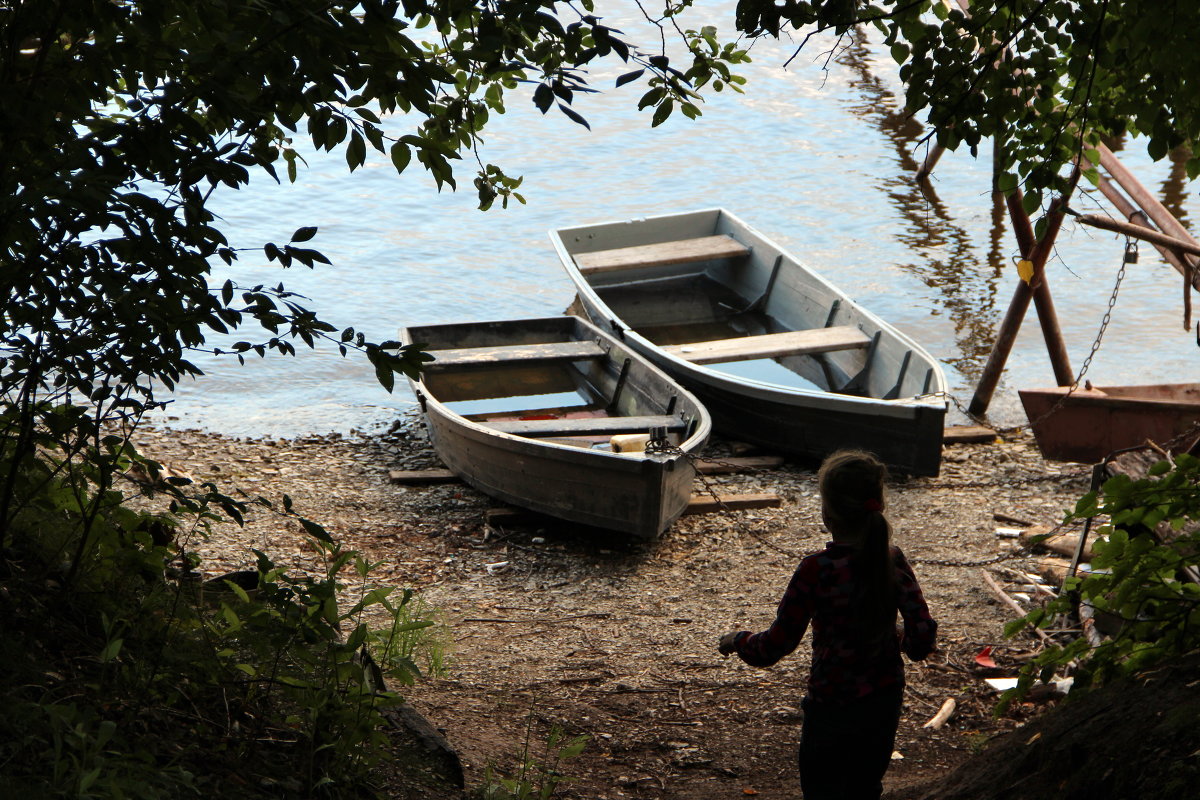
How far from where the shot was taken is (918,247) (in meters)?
19.1

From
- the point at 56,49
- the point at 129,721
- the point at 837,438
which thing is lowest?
the point at 837,438

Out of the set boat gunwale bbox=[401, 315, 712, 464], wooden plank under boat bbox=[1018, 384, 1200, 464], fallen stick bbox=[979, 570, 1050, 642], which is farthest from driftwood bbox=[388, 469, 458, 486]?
wooden plank under boat bbox=[1018, 384, 1200, 464]

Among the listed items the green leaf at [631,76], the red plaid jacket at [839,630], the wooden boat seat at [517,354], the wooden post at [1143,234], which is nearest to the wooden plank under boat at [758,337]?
the wooden boat seat at [517,354]

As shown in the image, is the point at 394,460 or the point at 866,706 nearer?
the point at 866,706

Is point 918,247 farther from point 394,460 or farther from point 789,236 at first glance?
point 394,460

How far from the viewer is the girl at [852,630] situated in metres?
3.33

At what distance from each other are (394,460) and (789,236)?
11385 mm

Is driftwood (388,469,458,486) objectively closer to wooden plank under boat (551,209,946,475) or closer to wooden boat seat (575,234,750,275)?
wooden plank under boat (551,209,946,475)

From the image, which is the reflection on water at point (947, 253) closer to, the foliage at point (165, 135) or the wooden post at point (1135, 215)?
the wooden post at point (1135, 215)

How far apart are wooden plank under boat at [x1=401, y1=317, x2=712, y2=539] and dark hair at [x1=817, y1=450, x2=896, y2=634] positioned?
3480 mm

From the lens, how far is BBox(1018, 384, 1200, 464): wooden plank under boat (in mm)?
8727

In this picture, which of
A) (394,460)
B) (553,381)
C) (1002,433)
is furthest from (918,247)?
(394,460)

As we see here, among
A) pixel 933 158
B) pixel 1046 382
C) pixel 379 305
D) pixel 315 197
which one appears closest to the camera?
pixel 1046 382

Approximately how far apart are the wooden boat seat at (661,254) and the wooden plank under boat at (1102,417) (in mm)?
4730
